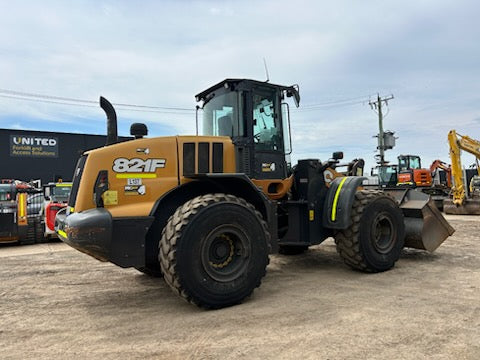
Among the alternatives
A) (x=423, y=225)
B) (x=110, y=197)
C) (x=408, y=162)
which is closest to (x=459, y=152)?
(x=408, y=162)

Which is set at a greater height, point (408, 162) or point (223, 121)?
point (408, 162)

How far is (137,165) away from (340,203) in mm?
2889

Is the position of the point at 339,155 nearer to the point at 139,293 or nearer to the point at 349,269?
the point at 349,269

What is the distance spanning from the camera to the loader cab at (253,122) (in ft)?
17.3

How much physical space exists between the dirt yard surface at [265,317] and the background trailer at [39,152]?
22510 millimetres

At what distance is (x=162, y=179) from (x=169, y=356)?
2.01m

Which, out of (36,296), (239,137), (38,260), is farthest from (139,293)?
(38,260)

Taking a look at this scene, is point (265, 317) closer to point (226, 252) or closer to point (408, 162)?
point (226, 252)

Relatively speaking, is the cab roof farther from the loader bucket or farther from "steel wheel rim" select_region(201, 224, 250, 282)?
the loader bucket

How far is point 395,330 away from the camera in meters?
3.49

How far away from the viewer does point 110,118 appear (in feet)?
16.4

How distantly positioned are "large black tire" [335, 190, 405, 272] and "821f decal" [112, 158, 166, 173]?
2815mm

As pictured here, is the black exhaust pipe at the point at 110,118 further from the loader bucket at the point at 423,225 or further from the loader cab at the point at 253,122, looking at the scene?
the loader bucket at the point at 423,225

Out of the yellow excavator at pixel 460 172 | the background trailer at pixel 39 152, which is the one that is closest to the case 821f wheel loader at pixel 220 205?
the yellow excavator at pixel 460 172
